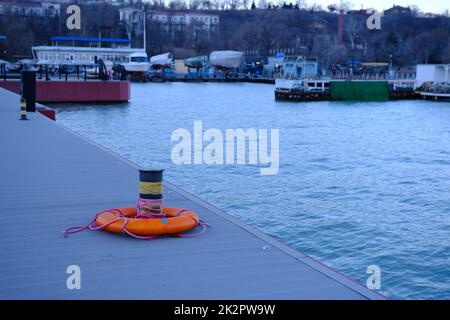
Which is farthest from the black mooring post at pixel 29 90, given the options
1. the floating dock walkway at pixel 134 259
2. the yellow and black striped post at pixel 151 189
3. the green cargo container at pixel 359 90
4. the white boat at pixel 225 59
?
the white boat at pixel 225 59

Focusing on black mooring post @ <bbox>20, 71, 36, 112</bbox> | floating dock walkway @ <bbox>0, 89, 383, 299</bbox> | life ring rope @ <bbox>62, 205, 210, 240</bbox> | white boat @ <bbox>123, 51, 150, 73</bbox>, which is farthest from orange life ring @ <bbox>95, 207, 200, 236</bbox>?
white boat @ <bbox>123, 51, 150, 73</bbox>

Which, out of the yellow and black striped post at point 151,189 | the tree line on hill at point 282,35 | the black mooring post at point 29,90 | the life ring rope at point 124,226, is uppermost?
the tree line on hill at point 282,35

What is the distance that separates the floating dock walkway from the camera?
5594 mm

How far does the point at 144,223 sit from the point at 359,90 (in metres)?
71.5

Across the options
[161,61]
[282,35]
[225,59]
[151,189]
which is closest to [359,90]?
[161,61]

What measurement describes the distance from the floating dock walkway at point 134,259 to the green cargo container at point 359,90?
6550 centimetres

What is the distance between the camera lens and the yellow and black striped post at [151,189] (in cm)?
723

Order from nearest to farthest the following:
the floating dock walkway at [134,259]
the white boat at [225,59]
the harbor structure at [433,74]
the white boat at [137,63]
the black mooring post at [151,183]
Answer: the floating dock walkway at [134,259], the black mooring post at [151,183], the harbor structure at [433,74], the white boat at [137,63], the white boat at [225,59]

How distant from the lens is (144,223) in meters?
7.38

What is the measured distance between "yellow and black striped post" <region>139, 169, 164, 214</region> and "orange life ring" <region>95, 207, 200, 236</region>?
154mm

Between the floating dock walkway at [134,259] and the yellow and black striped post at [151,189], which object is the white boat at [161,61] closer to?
the floating dock walkway at [134,259]

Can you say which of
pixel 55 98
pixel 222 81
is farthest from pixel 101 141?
pixel 222 81

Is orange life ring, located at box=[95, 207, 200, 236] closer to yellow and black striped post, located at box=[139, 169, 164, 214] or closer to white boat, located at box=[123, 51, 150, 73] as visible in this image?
yellow and black striped post, located at box=[139, 169, 164, 214]
